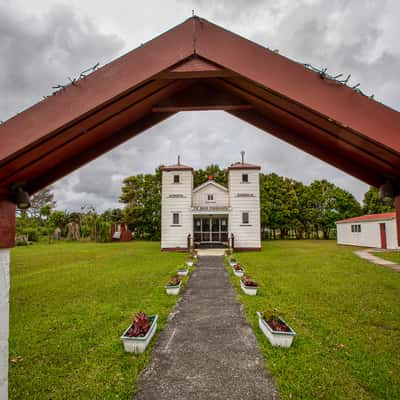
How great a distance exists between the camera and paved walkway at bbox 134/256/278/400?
10.3 ft

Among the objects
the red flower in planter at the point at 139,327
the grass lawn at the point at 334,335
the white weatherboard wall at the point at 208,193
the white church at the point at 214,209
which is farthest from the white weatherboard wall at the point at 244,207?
the red flower in planter at the point at 139,327

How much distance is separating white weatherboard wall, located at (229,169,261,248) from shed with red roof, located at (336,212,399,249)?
36.4 feet

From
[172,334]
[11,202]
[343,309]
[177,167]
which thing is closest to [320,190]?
[177,167]

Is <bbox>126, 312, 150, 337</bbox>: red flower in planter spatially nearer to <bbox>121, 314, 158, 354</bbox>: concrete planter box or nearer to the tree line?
<bbox>121, 314, 158, 354</bbox>: concrete planter box

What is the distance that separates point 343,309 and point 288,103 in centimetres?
643

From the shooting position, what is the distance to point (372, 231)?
22.8 meters

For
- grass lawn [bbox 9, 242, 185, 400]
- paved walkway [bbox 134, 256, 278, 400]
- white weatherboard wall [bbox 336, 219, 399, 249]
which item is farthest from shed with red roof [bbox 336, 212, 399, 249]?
paved walkway [bbox 134, 256, 278, 400]

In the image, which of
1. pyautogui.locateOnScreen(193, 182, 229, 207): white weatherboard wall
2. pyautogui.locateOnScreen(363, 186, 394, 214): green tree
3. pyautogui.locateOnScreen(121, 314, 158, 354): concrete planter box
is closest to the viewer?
pyautogui.locateOnScreen(121, 314, 158, 354): concrete planter box

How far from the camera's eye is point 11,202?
217 centimetres

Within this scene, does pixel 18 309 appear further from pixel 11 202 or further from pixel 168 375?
pixel 11 202

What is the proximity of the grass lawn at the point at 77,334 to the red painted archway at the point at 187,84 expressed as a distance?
8.04ft

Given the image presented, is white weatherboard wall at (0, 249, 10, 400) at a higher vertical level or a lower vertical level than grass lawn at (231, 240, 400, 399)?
higher

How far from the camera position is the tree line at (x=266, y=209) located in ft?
126

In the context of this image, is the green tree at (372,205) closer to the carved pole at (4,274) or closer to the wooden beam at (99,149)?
the wooden beam at (99,149)
